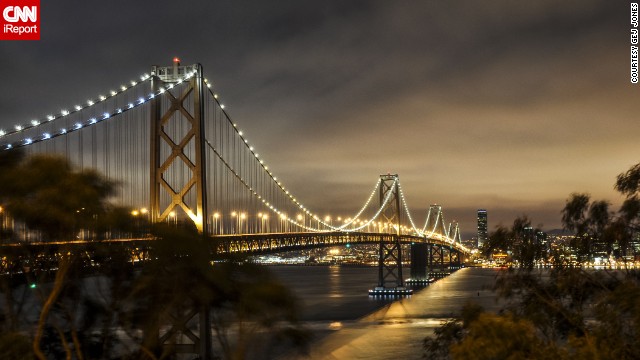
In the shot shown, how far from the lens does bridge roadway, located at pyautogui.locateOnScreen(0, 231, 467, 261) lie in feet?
56.2

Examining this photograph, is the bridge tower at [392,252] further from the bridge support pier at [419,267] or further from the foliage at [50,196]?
the foliage at [50,196]

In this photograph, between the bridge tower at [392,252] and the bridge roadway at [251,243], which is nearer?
the bridge roadway at [251,243]

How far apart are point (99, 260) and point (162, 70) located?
13.5 metres

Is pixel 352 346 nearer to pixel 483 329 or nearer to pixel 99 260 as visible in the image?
pixel 99 260

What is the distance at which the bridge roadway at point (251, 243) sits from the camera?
56.2 ft

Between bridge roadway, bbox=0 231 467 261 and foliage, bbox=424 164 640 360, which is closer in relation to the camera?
foliage, bbox=424 164 640 360

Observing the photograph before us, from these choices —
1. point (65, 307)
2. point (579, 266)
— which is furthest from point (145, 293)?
point (579, 266)

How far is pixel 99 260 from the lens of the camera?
18.4 metres

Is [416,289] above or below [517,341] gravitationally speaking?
below

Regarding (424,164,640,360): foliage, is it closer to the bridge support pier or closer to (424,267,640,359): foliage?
(424,267,640,359): foliage

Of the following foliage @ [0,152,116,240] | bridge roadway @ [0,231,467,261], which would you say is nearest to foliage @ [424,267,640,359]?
bridge roadway @ [0,231,467,261]

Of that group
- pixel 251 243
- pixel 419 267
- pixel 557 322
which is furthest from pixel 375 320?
pixel 419 267

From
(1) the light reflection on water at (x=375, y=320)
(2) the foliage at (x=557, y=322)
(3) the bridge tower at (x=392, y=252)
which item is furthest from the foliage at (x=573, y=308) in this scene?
(3) the bridge tower at (x=392, y=252)

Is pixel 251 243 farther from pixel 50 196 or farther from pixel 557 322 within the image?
pixel 557 322
